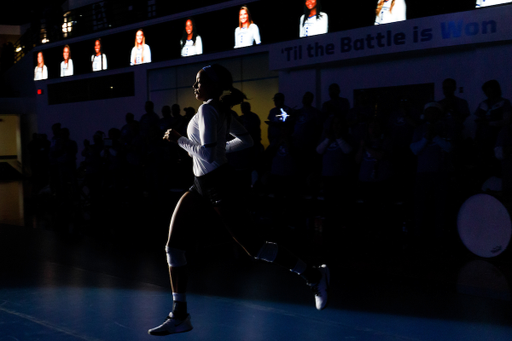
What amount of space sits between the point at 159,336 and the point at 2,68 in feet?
91.1

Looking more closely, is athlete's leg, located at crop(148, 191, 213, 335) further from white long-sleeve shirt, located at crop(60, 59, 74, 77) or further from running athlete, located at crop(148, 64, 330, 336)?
white long-sleeve shirt, located at crop(60, 59, 74, 77)

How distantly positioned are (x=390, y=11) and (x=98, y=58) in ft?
41.0

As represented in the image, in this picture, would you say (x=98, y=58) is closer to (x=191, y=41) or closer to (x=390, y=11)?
(x=191, y=41)

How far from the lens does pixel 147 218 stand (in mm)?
10383

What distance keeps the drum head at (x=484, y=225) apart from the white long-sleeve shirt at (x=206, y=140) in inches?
146

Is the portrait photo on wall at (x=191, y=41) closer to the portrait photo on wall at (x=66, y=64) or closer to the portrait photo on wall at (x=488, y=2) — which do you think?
the portrait photo on wall at (x=66, y=64)

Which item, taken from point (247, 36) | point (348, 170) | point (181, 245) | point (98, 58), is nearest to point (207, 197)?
point (181, 245)

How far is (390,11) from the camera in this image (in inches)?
443

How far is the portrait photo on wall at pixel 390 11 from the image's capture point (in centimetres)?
1105

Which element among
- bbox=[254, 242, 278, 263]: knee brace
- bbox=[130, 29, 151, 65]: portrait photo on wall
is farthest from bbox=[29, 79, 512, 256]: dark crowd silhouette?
bbox=[130, 29, 151, 65]: portrait photo on wall

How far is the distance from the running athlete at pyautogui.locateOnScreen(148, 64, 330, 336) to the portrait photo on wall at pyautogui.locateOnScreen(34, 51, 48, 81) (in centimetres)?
2151

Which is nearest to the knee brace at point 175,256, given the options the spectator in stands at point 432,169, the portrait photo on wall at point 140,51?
the spectator in stands at point 432,169

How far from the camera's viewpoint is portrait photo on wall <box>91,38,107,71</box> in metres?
20.1

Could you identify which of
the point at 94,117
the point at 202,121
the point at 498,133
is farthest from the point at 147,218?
the point at 94,117
